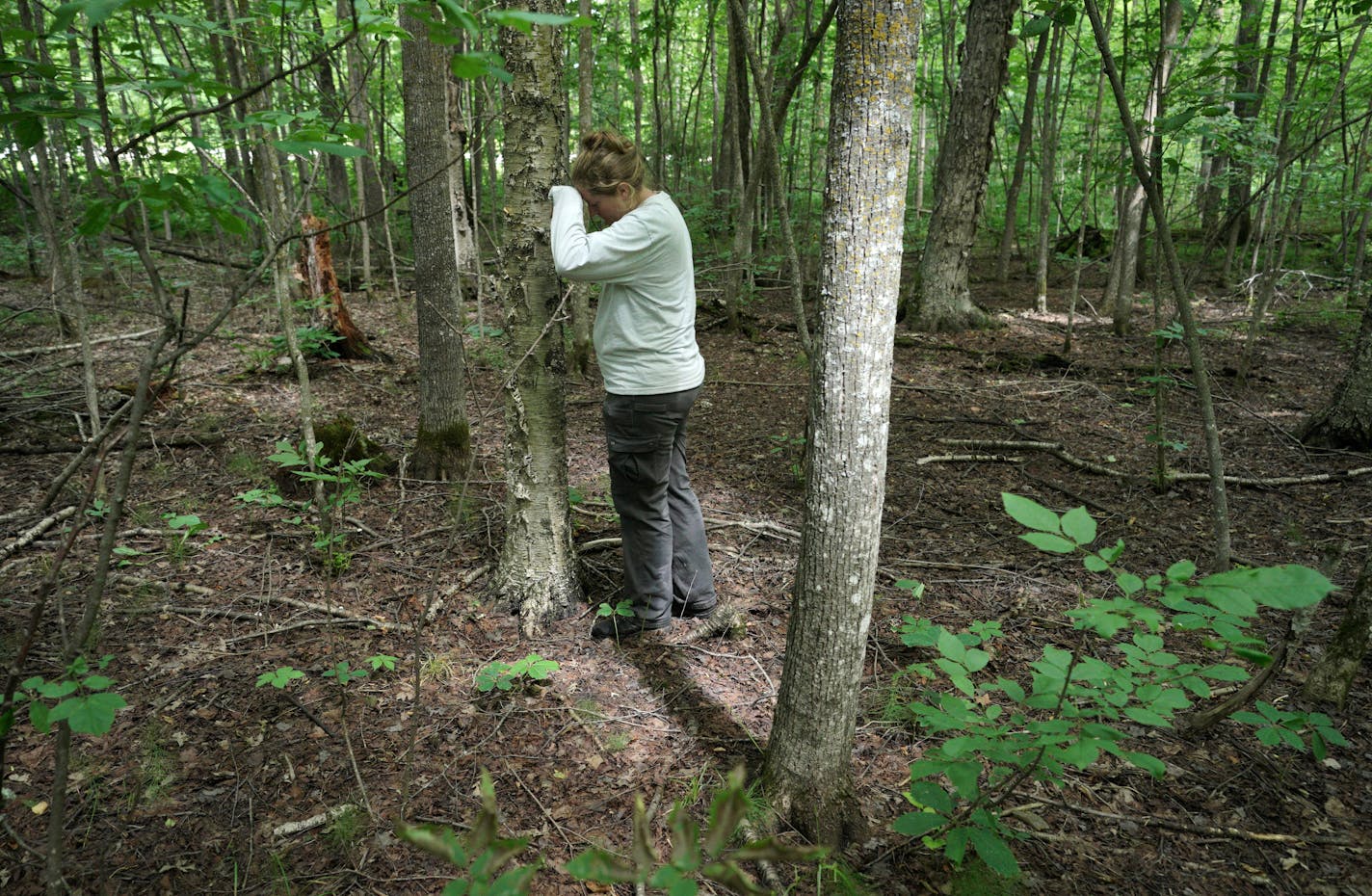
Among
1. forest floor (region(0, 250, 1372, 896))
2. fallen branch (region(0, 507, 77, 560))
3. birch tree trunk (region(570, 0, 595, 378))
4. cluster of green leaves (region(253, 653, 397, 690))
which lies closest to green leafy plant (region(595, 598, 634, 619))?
forest floor (region(0, 250, 1372, 896))

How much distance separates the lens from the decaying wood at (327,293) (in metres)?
7.44

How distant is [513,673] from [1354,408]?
5.94 m

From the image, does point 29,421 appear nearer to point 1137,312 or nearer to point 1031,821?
point 1031,821

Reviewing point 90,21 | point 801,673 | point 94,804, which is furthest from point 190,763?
Result: point 90,21

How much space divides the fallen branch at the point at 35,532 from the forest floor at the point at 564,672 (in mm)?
70

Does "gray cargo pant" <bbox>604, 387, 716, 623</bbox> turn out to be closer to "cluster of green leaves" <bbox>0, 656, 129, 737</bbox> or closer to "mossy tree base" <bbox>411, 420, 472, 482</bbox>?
"mossy tree base" <bbox>411, 420, 472, 482</bbox>

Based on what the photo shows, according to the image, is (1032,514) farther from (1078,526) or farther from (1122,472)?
(1122,472)

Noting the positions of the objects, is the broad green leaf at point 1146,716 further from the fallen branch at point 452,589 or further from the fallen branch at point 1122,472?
the fallen branch at point 1122,472

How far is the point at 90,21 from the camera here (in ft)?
4.06

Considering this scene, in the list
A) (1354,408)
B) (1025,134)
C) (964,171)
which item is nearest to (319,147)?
(1354,408)

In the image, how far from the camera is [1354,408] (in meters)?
5.04

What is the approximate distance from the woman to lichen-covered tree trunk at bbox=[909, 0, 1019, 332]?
6850 mm

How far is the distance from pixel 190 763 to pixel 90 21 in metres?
2.32

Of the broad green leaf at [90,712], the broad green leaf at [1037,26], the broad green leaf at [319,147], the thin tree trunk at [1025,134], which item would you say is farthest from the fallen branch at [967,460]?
the thin tree trunk at [1025,134]
